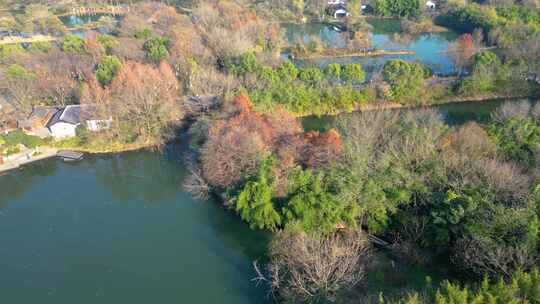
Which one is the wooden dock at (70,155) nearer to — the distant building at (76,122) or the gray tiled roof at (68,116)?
the distant building at (76,122)

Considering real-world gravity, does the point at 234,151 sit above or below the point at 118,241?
above

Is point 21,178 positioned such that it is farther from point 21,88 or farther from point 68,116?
point 21,88

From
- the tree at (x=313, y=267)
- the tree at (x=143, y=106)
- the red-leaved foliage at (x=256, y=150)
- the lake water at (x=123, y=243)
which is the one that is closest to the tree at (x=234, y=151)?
the red-leaved foliage at (x=256, y=150)

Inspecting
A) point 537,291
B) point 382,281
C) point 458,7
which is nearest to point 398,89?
point 382,281

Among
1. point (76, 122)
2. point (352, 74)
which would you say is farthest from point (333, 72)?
point (76, 122)

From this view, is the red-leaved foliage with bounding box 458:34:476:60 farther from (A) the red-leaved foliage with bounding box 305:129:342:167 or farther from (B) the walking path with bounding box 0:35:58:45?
(B) the walking path with bounding box 0:35:58:45

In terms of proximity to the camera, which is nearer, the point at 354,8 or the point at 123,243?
the point at 123,243
